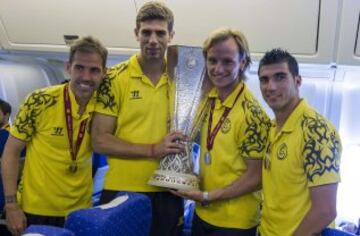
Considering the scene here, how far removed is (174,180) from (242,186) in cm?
27

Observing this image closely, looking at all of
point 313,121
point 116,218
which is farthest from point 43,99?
point 313,121

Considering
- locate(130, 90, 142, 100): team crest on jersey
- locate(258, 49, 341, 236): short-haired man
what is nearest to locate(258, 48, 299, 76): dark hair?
locate(258, 49, 341, 236): short-haired man

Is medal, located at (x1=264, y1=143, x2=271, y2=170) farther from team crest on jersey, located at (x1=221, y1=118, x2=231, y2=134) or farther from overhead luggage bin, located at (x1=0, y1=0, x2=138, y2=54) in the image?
overhead luggage bin, located at (x1=0, y1=0, x2=138, y2=54)

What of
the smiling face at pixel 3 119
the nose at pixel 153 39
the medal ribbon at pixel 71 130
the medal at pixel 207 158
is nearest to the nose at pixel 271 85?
the medal at pixel 207 158

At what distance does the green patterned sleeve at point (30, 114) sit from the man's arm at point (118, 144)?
0.24 metres

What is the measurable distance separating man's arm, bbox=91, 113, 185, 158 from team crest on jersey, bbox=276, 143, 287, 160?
389 mm

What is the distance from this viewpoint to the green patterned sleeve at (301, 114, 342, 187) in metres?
1.51

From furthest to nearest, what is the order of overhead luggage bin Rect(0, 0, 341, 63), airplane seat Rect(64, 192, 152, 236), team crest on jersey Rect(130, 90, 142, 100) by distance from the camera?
overhead luggage bin Rect(0, 0, 341, 63), team crest on jersey Rect(130, 90, 142, 100), airplane seat Rect(64, 192, 152, 236)

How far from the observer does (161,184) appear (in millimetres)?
1800

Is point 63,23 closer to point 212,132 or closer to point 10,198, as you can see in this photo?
point 10,198

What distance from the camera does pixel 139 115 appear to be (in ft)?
6.24

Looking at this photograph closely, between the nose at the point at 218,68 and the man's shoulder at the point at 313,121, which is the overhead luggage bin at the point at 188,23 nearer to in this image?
the nose at the point at 218,68

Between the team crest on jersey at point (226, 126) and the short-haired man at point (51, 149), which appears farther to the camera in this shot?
the short-haired man at point (51, 149)

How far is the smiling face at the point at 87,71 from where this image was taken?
1.93 m
